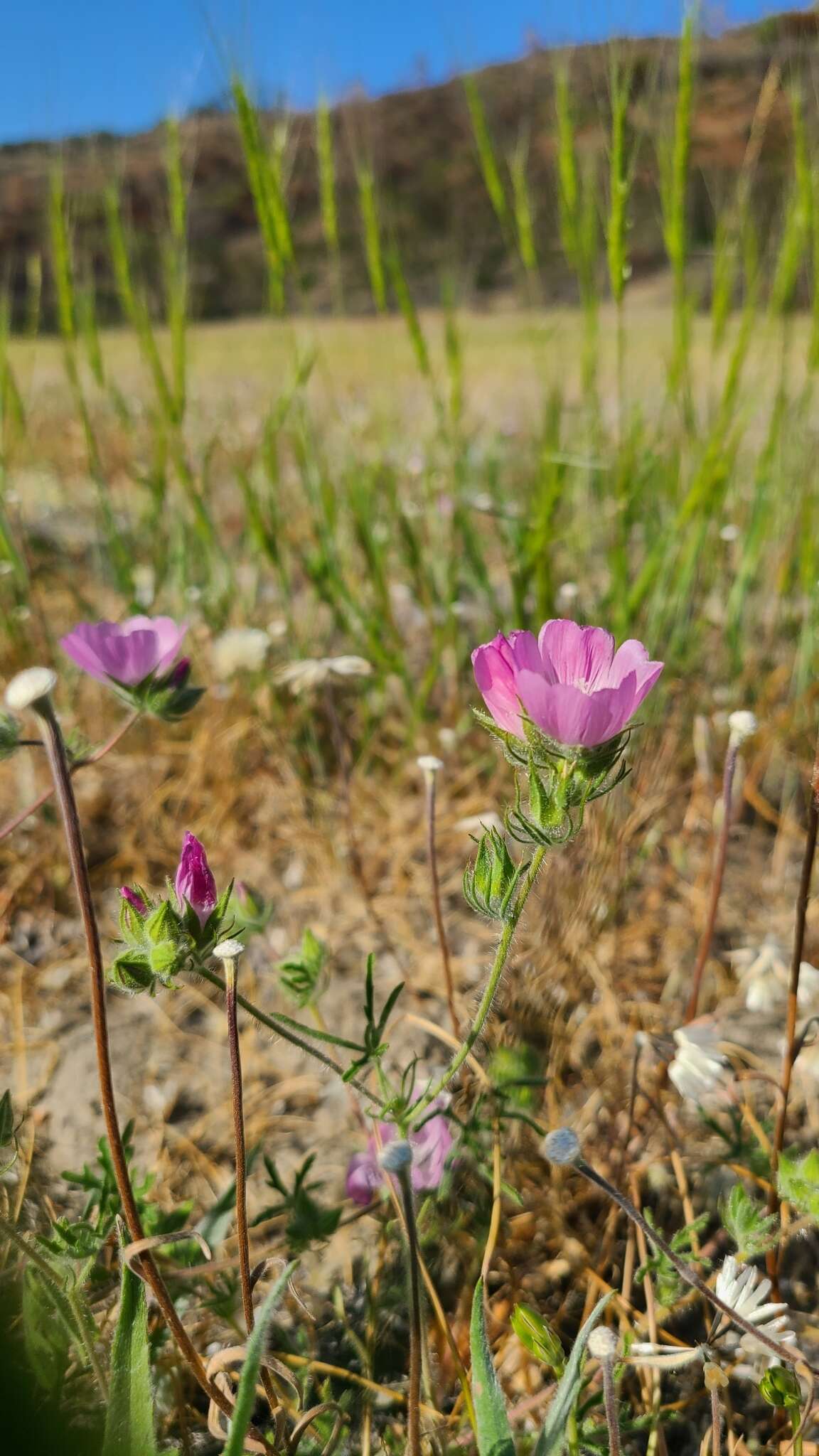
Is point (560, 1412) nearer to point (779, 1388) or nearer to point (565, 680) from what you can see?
point (779, 1388)

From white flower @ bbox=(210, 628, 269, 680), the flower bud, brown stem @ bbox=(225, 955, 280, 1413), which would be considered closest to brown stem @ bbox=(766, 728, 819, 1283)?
the flower bud

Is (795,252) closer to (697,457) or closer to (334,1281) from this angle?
(697,457)

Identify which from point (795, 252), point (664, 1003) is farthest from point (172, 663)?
point (795, 252)

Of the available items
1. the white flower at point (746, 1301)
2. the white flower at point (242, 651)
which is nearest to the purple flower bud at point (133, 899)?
the white flower at point (746, 1301)

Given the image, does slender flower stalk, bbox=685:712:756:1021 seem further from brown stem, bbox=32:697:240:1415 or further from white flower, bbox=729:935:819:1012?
brown stem, bbox=32:697:240:1415

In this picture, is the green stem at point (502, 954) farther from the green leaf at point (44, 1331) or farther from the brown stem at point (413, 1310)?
the green leaf at point (44, 1331)

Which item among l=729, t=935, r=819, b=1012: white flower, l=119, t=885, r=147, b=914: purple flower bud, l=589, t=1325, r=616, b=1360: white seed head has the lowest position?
l=729, t=935, r=819, b=1012: white flower
